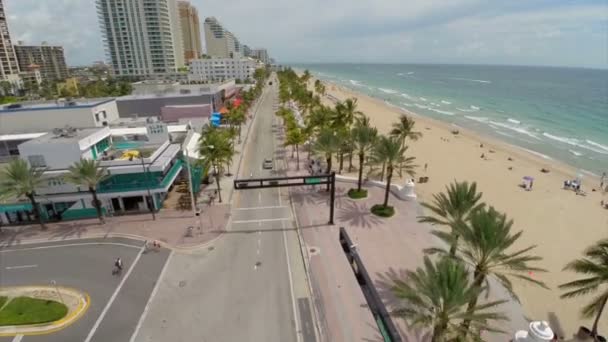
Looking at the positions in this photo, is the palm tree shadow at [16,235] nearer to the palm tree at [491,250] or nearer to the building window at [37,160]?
the building window at [37,160]

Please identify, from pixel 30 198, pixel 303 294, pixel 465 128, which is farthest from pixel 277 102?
pixel 303 294

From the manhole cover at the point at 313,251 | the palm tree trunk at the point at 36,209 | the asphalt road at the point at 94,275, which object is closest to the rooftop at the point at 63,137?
the palm tree trunk at the point at 36,209

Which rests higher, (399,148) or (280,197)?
(399,148)

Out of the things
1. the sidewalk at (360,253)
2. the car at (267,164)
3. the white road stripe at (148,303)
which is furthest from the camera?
the car at (267,164)

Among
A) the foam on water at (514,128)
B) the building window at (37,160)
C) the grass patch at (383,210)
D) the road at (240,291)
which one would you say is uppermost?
the building window at (37,160)

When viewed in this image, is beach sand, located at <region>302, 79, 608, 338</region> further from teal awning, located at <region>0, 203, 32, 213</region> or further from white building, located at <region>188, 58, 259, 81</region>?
white building, located at <region>188, 58, 259, 81</region>

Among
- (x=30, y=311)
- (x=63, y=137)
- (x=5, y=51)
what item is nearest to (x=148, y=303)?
(x=30, y=311)

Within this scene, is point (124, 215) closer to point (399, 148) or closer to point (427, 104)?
point (399, 148)
